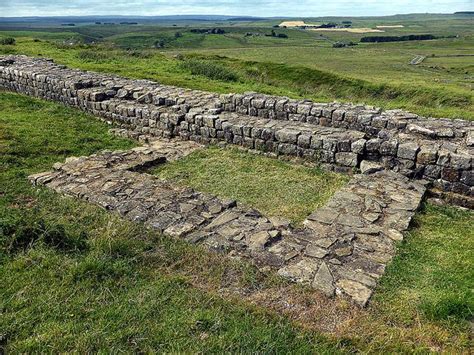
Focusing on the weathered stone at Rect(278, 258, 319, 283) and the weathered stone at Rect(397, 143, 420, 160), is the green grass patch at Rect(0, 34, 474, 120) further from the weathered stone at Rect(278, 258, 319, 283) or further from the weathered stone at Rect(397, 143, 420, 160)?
the weathered stone at Rect(278, 258, 319, 283)

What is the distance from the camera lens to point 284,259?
216 inches

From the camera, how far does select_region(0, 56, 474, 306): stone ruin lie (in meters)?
5.72

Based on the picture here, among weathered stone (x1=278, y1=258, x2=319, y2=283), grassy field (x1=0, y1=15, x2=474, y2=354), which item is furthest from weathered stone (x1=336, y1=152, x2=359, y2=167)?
weathered stone (x1=278, y1=258, x2=319, y2=283)

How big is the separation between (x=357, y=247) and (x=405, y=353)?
1972mm

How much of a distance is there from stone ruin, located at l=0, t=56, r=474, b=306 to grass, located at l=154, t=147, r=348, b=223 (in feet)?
1.39

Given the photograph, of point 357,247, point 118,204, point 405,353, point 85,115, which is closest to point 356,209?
point 357,247

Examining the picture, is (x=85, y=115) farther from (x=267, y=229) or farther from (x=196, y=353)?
(x=196, y=353)

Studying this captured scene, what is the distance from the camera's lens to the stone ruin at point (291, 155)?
5.72 metres

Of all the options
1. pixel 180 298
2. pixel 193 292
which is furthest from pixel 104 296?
pixel 193 292

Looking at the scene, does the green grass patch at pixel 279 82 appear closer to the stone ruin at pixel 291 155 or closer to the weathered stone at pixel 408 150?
the stone ruin at pixel 291 155

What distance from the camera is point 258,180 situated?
8.88m

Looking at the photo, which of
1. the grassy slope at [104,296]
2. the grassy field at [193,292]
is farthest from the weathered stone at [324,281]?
the grassy slope at [104,296]

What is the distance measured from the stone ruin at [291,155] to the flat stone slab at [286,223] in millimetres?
18

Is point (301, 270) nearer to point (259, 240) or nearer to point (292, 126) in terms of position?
point (259, 240)
